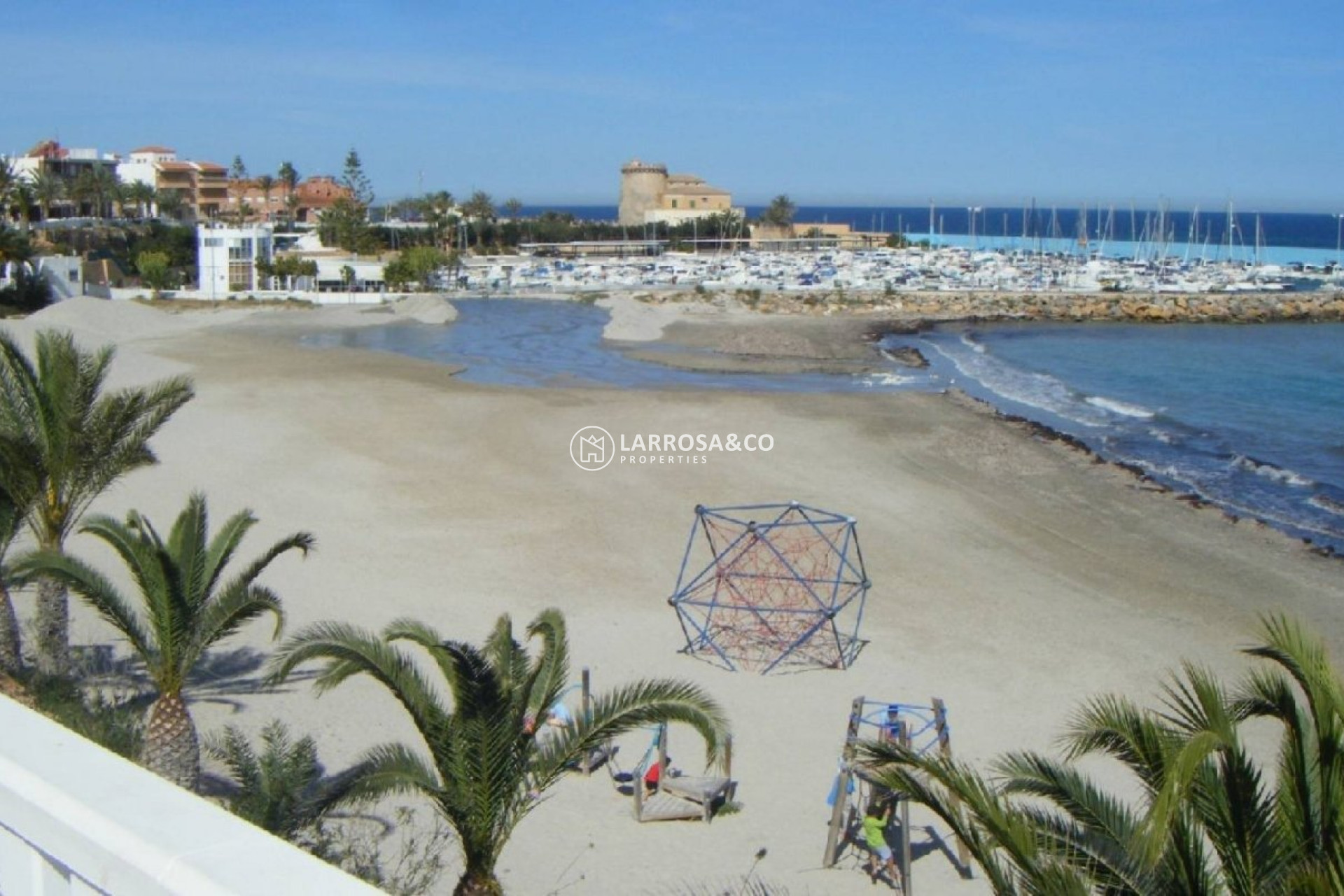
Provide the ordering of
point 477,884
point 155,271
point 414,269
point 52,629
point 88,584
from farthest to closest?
point 414,269, point 155,271, point 52,629, point 88,584, point 477,884

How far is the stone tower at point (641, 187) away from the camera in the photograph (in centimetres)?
12019

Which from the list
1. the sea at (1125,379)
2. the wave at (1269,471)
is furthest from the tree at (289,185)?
the wave at (1269,471)

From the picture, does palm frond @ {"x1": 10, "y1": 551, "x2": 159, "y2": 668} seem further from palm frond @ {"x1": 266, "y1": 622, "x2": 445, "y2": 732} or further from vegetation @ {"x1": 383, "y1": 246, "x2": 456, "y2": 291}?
vegetation @ {"x1": 383, "y1": 246, "x2": 456, "y2": 291}

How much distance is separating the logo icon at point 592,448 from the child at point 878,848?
47.2 feet

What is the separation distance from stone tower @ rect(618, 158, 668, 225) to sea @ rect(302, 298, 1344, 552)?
61.4m

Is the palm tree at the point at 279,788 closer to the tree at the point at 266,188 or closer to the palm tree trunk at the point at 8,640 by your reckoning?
the palm tree trunk at the point at 8,640

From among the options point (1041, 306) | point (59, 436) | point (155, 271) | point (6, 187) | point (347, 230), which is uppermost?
point (6, 187)

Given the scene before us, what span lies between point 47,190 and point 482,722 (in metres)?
70.2

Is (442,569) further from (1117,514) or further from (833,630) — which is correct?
(1117,514)

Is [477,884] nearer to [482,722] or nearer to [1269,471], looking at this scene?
[482,722]

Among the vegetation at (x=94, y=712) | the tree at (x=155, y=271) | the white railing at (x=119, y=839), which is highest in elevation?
the tree at (x=155, y=271)

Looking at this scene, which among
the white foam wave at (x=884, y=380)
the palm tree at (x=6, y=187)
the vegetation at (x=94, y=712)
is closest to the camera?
the vegetation at (x=94, y=712)

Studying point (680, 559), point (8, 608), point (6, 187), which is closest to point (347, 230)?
point (6, 187)

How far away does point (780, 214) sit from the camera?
10775 centimetres
